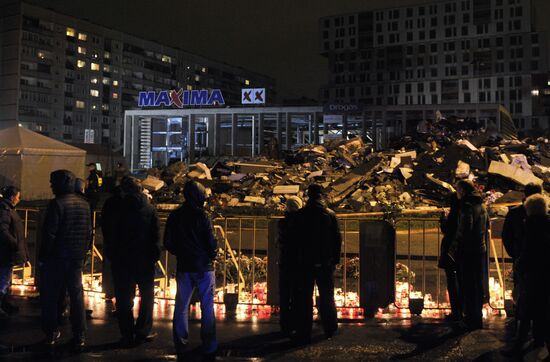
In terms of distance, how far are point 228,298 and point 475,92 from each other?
10938cm

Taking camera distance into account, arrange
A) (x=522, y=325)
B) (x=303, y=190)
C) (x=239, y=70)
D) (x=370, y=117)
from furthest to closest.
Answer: (x=239, y=70)
(x=370, y=117)
(x=303, y=190)
(x=522, y=325)

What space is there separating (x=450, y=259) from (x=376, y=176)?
14438mm

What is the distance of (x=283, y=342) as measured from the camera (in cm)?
614

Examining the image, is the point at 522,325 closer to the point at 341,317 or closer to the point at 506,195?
the point at 341,317

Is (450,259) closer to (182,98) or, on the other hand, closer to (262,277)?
(262,277)

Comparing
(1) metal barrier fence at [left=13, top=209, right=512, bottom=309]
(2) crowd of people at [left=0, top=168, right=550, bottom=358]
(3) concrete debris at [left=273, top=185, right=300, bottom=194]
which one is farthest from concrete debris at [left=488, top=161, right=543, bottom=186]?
(2) crowd of people at [left=0, top=168, right=550, bottom=358]

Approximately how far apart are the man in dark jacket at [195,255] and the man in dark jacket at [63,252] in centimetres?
99

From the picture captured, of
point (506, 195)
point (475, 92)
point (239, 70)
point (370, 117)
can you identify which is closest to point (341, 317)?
point (506, 195)

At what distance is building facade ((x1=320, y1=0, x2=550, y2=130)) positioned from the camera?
105 m

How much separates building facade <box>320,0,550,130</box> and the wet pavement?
10109 cm

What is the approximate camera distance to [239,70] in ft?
435

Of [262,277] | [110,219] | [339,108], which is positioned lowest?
[262,277]

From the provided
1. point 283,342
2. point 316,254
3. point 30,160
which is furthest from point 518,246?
point 30,160

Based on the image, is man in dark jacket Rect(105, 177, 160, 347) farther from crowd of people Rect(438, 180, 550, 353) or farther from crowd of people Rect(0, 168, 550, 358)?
crowd of people Rect(438, 180, 550, 353)
